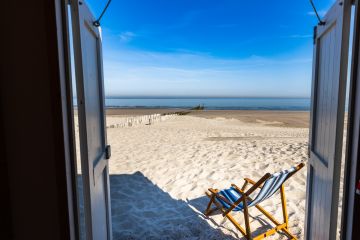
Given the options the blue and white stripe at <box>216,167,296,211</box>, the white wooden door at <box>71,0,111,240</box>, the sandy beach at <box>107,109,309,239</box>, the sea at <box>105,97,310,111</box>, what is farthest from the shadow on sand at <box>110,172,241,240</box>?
the sea at <box>105,97,310,111</box>

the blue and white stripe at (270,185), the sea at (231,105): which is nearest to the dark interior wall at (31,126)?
the blue and white stripe at (270,185)

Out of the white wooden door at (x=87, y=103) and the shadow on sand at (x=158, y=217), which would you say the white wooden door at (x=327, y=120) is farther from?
the white wooden door at (x=87, y=103)

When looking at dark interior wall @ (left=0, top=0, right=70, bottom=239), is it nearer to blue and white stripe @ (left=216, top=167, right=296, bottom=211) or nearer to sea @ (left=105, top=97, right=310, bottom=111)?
blue and white stripe @ (left=216, top=167, right=296, bottom=211)

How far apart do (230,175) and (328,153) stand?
2997mm

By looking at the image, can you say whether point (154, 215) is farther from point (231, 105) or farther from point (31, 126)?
point (231, 105)

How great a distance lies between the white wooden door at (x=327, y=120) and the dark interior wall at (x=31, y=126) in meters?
1.64

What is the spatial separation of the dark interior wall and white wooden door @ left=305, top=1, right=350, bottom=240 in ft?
5.40

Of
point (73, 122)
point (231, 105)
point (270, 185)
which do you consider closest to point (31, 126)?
point (73, 122)

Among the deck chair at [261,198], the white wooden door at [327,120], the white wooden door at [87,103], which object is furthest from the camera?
the deck chair at [261,198]

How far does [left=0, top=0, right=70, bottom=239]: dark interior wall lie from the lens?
3.87 ft

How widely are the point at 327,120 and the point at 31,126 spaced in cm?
→ 194

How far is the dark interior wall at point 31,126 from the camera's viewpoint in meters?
1.18

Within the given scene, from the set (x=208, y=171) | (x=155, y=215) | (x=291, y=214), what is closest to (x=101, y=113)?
(x=155, y=215)

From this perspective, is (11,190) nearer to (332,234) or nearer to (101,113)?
(101,113)
